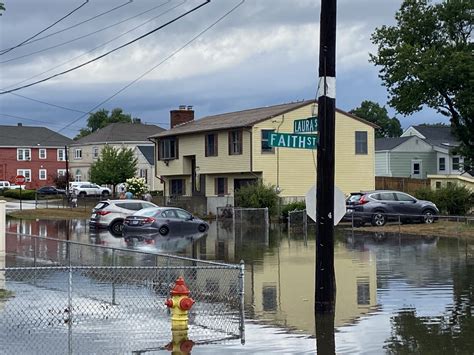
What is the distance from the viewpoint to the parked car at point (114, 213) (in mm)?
41031

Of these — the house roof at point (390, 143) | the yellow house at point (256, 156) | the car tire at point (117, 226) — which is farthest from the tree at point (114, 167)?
the car tire at point (117, 226)

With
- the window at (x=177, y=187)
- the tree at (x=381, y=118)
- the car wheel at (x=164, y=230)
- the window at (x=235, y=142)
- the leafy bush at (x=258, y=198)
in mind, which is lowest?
the car wheel at (x=164, y=230)

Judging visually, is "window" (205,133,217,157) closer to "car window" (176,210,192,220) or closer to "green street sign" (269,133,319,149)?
"car window" (176,210,192,220)

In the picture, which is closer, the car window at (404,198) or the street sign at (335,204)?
the street sign at (335,204)

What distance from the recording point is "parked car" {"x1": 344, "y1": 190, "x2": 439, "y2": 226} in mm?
41125

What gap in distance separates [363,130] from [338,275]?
3863 centimetres

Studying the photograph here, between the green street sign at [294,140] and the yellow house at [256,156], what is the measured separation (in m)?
37.3

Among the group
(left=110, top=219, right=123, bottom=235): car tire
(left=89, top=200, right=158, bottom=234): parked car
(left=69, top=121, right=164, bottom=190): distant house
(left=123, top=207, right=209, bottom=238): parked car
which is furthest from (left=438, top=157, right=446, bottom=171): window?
(left=110, top=219, right=123, bottom=235): car tire

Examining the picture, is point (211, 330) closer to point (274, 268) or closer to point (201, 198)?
point (274, 268)

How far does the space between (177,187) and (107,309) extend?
50179 millimetres

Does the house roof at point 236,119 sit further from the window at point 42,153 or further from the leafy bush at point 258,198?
the window at point 42,153

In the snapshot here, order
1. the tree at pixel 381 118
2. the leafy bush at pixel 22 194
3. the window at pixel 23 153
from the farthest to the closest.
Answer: the tree at pixel 381 118 → the window at pixel 23 153 → the leafy bush at pixel 22 194

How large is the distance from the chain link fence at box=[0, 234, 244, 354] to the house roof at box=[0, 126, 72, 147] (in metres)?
84.0

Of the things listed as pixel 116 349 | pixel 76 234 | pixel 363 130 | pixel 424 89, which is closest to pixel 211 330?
pixel 116 349
